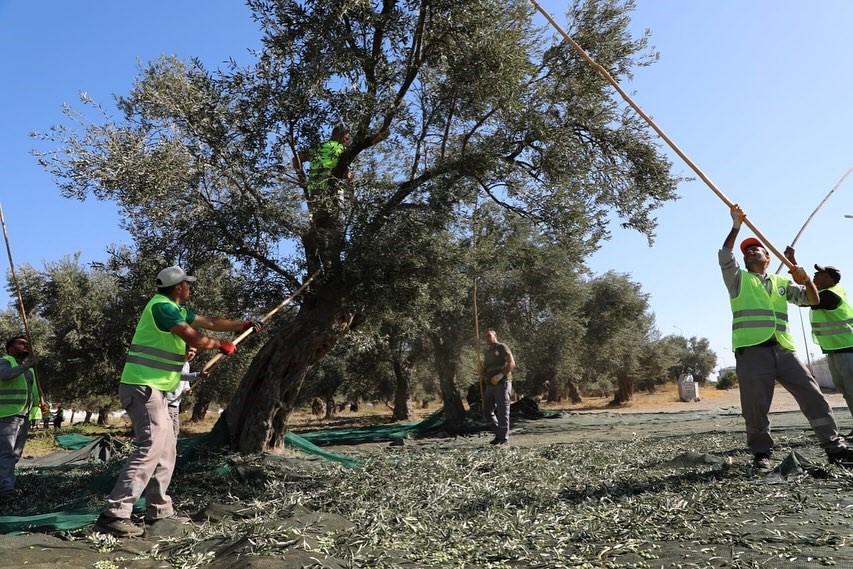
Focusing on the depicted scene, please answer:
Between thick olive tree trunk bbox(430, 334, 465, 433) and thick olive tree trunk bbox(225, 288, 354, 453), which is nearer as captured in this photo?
thick olive tree trunk bbox(225, 288, 354, 453)

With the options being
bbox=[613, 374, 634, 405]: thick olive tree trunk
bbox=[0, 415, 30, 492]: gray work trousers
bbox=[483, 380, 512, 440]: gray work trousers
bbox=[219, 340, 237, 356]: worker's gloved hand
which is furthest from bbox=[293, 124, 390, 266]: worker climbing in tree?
bbox=[613, 374, 634, 405]: thick olive tree trunk

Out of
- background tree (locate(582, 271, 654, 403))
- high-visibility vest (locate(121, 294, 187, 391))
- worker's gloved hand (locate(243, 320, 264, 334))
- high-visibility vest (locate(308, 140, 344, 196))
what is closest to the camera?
high-visibility vest (locate(121, 294, 187, 391))

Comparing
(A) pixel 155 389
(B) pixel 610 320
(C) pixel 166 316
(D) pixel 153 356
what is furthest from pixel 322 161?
(B) pixel 610 320

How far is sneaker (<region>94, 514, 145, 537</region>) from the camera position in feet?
16.8

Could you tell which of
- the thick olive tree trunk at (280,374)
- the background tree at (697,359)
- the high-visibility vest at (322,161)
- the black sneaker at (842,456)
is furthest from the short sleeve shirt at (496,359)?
the background tree at (697,359)

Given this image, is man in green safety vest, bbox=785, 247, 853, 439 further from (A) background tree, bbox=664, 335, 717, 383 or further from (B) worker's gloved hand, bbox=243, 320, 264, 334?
(A) background tree, bbox=664, 335, 717, 383

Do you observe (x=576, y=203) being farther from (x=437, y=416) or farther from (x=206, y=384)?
(x=206, y=384)

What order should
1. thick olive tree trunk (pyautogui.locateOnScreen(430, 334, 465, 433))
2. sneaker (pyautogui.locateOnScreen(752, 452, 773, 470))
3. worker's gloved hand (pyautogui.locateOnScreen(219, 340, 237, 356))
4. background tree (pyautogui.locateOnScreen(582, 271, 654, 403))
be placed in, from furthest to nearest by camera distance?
background tree (pyautogui.locateOnScreen(582, 271, 654, 403))
thick olive tree trunk (pyautogui.locateOnScreen(430, 334, 465, 433))
worker's gloved hand (pyautogui.locateOnScreen(219, 340, 237, 356))
sneaker (pyautogui.locateOnScreen(752, 452, 773, 470))

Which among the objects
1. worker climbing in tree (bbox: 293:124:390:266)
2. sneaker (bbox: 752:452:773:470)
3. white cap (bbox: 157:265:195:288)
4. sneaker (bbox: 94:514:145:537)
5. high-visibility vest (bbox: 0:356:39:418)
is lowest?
sneaker (bbox: 94:514:145:537)

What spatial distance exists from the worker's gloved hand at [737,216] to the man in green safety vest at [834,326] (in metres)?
2.30

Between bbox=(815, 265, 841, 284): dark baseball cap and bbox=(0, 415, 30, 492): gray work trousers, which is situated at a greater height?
bbox=(815, 265, 841, 284): dark baseball cap

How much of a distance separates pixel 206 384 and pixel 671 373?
166 ft

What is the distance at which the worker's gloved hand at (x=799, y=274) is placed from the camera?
261 inches

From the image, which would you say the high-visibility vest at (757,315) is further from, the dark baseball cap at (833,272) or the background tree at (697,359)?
the background tree at (697,359)
